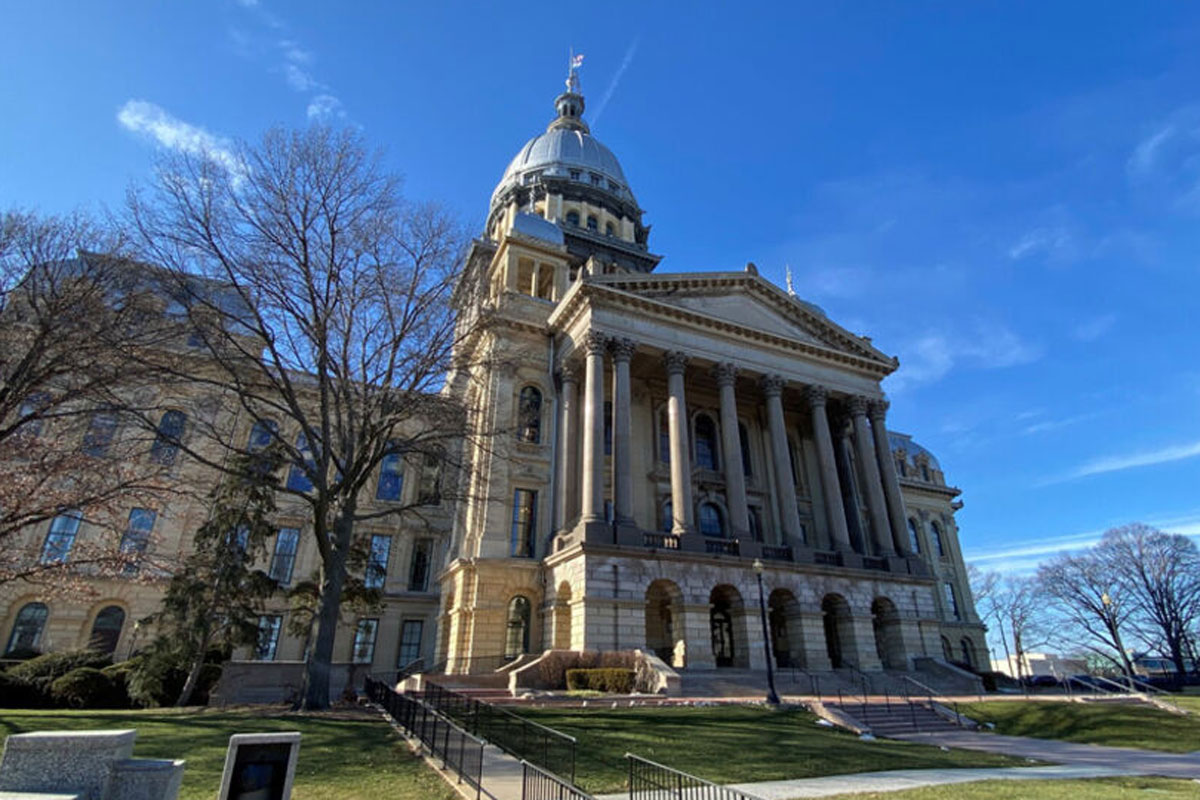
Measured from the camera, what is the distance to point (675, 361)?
2966cm

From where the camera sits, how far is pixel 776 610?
91.4ft

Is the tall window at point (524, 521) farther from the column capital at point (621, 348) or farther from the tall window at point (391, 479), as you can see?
the tall window at point (391, 479)

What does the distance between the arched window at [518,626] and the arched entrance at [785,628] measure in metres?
10.4

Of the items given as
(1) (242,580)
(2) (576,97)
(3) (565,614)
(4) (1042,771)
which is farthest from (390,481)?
(2) (576,97)

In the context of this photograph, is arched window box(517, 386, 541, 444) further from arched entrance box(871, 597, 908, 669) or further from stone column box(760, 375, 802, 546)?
arched entrance box(871, 597, 908, 669)

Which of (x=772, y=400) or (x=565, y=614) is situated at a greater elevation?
(x=772, y=400)

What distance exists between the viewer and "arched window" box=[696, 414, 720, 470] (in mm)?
34344

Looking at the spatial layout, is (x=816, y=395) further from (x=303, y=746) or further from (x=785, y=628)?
(x=303, y=746)

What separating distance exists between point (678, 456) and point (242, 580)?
703 inches

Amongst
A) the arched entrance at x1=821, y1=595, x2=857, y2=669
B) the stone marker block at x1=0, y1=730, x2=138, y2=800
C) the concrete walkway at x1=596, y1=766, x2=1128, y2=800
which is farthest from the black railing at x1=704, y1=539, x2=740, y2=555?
the stone marker block at x1=0, y1=730, x2=138, y2=800

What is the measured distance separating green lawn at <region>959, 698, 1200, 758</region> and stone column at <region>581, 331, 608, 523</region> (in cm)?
1425

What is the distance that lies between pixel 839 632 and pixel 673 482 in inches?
405

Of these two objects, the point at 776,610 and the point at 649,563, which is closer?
the point at 649,563

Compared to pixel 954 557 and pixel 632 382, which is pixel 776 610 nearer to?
pixel 632 382
